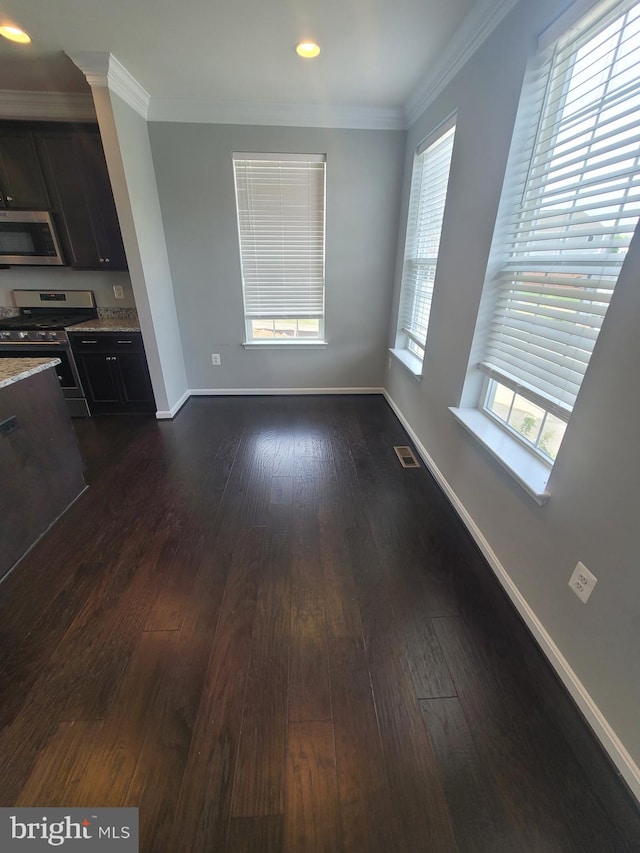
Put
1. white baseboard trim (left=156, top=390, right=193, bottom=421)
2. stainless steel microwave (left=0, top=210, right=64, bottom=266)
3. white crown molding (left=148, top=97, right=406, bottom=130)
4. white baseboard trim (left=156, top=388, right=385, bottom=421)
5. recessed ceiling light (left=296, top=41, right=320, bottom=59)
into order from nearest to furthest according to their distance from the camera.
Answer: recessed ceiling light (left=296, top=41, right=320, bottom=59) < white crown molding (left=148, top=97, right=406, bottom=130) < stainless steel microwave (left=0, top=210, right=64, bottom=266) < white baseboard trim (left=156, top=390, right=193, bottom=421) < white baseboard trim (left=156, top=388, right=385, bottom=421)

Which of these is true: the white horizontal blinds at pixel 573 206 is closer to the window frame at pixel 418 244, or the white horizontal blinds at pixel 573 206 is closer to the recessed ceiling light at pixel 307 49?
the window frame at pixel 418 244

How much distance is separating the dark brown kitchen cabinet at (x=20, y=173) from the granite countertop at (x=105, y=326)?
1.03 metres

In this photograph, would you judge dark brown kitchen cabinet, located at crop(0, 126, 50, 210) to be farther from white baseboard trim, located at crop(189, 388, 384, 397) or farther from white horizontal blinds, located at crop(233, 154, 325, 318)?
white baseboard trim, located at crop(189, 388, 384, 397)

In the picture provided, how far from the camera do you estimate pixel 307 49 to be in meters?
2.13

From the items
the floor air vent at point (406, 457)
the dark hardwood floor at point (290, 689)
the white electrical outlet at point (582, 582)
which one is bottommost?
the dark hardwood floor at point (290, 689)

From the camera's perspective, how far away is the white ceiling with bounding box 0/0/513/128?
1.79 metres

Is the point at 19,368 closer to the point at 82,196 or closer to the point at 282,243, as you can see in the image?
the point at 82,196

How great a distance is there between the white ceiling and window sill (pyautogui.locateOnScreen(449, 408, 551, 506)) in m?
1.93

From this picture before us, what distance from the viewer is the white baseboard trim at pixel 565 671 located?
104 centimetres

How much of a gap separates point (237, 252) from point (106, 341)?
150cm

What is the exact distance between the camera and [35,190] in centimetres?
302

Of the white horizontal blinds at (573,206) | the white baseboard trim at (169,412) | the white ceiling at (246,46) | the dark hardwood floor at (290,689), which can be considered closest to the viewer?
the dark hardwood floor at (290,689)

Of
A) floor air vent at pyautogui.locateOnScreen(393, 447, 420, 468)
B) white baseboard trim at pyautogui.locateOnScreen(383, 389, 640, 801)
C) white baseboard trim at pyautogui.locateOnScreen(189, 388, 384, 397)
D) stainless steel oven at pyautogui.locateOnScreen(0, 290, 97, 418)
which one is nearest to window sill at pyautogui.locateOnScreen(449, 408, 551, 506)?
white baseboard trim at pyautogui.locateOnScreen(383, 389, 640, 801)

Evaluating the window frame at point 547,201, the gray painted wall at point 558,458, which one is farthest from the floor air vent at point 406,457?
the window frame at point 547,201
